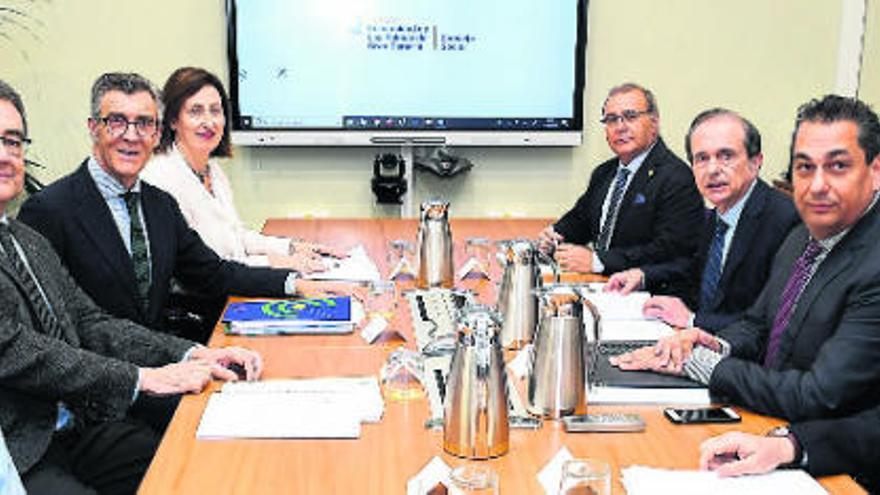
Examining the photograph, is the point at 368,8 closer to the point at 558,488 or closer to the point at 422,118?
the point at 422,118

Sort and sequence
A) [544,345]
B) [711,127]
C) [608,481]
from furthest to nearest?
[711,127], [544,345], [608,481]

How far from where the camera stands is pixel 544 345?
172cm

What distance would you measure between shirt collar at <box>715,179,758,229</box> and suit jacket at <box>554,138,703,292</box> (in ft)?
1.59

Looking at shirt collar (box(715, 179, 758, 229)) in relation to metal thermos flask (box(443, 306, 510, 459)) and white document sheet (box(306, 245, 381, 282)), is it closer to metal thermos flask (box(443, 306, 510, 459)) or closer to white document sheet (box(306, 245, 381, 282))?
white document sheet (box(306, 245, 381, 282))

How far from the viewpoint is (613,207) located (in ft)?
11.2

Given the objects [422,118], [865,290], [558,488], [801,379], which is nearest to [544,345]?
[558,488]

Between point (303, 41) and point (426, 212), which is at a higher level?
point (303, 41)

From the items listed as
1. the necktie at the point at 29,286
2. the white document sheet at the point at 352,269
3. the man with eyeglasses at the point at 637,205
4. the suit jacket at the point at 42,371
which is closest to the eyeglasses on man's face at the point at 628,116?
the man with eyeglasses at the point at 637,205

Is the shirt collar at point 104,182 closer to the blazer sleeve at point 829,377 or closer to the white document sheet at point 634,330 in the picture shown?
the white document sheet at point 634,330

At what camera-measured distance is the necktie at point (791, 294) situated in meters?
1.98

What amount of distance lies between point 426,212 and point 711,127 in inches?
34.1

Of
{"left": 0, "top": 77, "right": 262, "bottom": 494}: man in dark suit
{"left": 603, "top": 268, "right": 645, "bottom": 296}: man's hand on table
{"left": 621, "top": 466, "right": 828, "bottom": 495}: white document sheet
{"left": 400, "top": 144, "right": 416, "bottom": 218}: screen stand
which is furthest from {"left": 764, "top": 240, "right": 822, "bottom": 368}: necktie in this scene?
{"left": 400, "top": 144, "right": 416, "bottom": 218}: screen stand

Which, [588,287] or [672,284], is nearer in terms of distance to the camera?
[588,287]

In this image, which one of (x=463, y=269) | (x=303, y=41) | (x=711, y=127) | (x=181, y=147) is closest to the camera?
(x=711, y=127)
